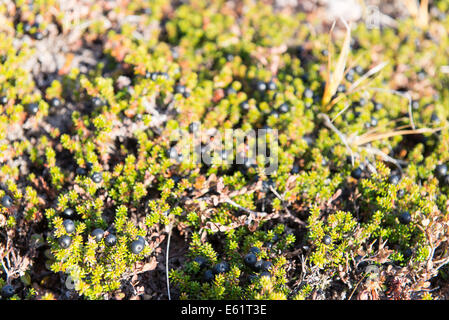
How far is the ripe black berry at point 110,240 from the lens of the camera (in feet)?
11.6

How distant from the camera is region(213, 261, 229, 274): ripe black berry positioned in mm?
3553

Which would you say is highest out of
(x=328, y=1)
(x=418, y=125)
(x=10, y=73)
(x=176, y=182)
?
(x=328, y=1)

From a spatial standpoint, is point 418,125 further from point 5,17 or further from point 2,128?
point 5,17

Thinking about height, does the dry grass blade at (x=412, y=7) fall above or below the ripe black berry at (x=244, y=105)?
above

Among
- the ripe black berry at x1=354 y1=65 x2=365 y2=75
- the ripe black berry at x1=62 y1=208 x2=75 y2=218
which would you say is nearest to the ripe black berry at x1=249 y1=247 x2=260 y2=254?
the ripe black berry at x1=62 y1=208 x2=75 y2=218

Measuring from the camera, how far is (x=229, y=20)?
21.3 ft

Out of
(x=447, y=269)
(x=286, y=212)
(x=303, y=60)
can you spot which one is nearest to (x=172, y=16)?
(x=303, y=60)

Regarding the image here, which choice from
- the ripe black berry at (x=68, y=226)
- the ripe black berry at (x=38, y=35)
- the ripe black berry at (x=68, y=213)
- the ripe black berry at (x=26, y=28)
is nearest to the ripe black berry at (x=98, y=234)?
the ripe black berry at (x=68, y=226)

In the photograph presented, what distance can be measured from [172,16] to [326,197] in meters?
4.50

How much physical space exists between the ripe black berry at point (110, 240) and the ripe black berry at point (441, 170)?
13.4ft

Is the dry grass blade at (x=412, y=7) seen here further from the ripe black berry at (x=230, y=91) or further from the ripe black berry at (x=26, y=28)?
the ripe black berry at (x=26, y=28)

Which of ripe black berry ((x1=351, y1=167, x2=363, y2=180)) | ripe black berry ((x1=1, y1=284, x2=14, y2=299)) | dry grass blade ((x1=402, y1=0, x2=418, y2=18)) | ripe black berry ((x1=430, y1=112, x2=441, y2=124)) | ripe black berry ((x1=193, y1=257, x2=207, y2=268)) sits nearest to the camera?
ripe black berry ((x1=1, y1=284, x2=14, y2=299))

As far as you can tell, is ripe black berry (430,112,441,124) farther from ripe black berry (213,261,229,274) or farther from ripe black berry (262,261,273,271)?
ripe black berry (213,261,229,274)

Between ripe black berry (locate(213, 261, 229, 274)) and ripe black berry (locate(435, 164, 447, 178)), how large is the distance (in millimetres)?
3104
